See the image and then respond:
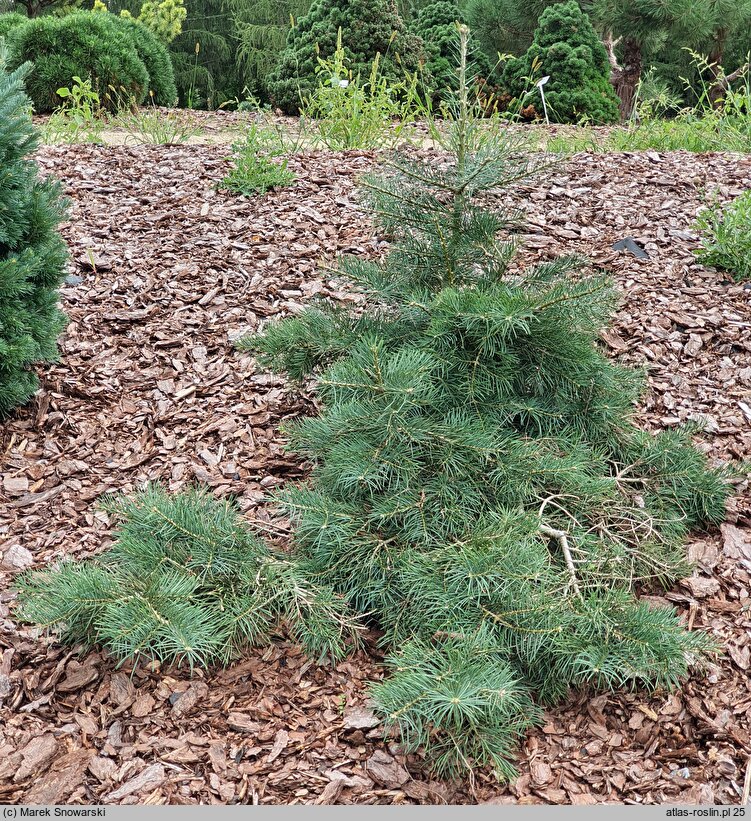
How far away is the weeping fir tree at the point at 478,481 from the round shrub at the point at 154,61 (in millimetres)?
7137

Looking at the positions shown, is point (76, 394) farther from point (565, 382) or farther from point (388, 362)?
point (565, 382)

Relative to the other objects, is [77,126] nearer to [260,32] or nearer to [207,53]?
[260,32]

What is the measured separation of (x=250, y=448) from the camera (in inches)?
118

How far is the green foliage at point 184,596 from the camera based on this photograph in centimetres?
202

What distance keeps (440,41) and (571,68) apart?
1567 millimetres

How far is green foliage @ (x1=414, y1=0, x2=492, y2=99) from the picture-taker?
28.9 ft

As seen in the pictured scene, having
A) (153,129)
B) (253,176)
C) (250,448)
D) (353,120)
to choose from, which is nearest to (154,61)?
(153,129)

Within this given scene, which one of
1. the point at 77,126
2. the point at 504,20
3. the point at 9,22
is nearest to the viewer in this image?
the point at 77,126

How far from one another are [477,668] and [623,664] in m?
0.39

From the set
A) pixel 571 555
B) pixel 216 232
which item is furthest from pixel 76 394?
pixel 571 555

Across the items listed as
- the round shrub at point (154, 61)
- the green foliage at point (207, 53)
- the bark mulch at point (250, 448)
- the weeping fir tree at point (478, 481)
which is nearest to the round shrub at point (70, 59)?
the round shrub at point (154, 61)

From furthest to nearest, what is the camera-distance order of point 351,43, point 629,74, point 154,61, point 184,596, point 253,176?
point 629,74
point 154,61
point 351,43
point 253,176
point 184,596

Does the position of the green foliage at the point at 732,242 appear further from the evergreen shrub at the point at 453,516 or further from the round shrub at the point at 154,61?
the round shrub at the point at 154,61

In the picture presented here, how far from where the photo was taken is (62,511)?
9.11 ft
